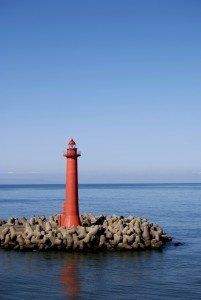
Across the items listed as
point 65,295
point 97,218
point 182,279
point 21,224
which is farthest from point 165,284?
point 21,224

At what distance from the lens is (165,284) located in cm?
2036

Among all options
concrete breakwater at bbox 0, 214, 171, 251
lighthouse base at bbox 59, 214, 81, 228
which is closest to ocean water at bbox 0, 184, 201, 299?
concrete breakwater at bbox 0, 214, 171, 251

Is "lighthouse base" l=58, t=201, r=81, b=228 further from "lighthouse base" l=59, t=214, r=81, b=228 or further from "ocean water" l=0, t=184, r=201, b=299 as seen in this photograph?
"ocean water" l=0, t=184, r=201, b=299

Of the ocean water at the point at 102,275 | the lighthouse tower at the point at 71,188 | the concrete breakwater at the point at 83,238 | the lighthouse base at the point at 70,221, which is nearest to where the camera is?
the ocean water at the point at 102,275

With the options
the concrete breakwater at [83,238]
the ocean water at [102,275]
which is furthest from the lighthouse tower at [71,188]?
the ocean water at [102,275]

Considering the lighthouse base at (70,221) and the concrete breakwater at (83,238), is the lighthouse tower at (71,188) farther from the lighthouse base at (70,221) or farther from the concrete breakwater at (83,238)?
the concrete breakwater at (83,238)

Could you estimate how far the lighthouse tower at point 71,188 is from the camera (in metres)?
27.8

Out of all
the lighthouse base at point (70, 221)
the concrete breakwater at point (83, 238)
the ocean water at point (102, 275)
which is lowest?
the ocean water at point (102, 275)

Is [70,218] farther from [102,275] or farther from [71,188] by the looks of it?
[102,275]

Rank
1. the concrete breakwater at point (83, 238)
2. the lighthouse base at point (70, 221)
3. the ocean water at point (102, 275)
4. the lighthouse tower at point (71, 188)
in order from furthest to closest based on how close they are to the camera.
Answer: the lighthouse base at point (70, 221)
the lighthouse tower at point (71, 188)
the concrete breakwater at point (83, 238)
the ocean water at point (102, 275)

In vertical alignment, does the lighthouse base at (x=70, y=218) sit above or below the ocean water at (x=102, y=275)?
above

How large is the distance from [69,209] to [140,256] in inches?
201

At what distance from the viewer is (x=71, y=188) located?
28047mm

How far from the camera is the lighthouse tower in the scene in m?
27.8
